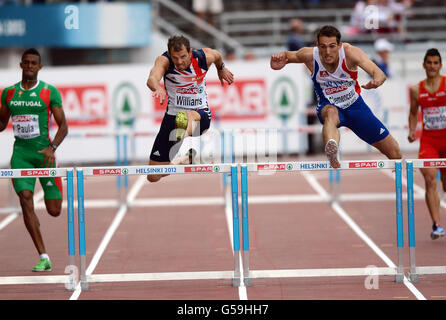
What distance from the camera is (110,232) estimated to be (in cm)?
1086

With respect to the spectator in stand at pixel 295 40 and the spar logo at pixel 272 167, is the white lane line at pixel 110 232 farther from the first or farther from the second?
the spectator in stand at pixel 295 40

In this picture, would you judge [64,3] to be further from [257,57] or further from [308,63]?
[308,63]

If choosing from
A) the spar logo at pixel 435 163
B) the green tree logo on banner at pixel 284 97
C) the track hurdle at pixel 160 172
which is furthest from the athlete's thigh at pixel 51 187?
the green tree logo on banner at pixel 284 97

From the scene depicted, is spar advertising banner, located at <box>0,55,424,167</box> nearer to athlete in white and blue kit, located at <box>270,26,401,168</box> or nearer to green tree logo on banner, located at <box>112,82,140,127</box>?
green tree logo on banner, located at <box>112,82,140,127</box>

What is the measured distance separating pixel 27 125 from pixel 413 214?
3.82 metres

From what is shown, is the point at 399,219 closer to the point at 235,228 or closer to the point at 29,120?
the point at 235,228

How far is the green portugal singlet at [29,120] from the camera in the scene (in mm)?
8195

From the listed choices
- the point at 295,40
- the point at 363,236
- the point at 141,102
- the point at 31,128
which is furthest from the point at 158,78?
the point at 141,102

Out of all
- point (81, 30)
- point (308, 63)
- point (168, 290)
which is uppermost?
point (81, 30)

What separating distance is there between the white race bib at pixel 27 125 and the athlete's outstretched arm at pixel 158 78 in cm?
158

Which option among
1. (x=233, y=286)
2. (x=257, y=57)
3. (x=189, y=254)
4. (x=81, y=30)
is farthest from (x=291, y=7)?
(x=233, y=286)
